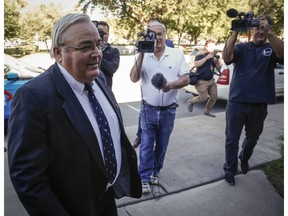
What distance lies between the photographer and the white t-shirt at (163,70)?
307 cm

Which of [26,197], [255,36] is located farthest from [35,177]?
[255,36]

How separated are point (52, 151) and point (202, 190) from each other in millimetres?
2301

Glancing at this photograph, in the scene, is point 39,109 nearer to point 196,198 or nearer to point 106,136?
point 106,136

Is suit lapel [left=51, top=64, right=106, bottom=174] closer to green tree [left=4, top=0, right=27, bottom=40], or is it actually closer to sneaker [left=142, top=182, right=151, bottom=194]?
sneaker [left=142, top=182, right=151, bottom=194]

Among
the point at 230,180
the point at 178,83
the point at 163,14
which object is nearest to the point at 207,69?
the point at 230,180

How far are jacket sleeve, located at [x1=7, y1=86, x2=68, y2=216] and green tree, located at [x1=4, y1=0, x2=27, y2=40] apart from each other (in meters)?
24.5

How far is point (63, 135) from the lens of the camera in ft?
4.70

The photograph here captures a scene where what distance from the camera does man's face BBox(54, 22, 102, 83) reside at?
1.51 meters

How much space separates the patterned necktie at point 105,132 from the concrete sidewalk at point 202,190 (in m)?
1.32

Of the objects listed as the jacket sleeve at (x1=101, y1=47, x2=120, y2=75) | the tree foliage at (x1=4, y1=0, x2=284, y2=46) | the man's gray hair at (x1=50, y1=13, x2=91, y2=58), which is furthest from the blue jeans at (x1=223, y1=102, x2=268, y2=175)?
the tree foliage at (x1=4, y1=0, x2=284, y2=46)

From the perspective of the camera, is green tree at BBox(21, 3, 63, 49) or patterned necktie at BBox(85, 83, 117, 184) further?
green tree at BBox(21, 3, 63, 49)

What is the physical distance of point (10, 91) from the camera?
16.2ft

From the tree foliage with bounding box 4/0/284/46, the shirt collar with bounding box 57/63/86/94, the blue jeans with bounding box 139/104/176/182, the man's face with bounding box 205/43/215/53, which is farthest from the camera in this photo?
the tree foliage with bounding box 4/0/284/46

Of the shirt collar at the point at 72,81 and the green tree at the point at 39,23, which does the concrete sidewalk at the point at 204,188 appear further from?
the green tree at the point at 39,23
